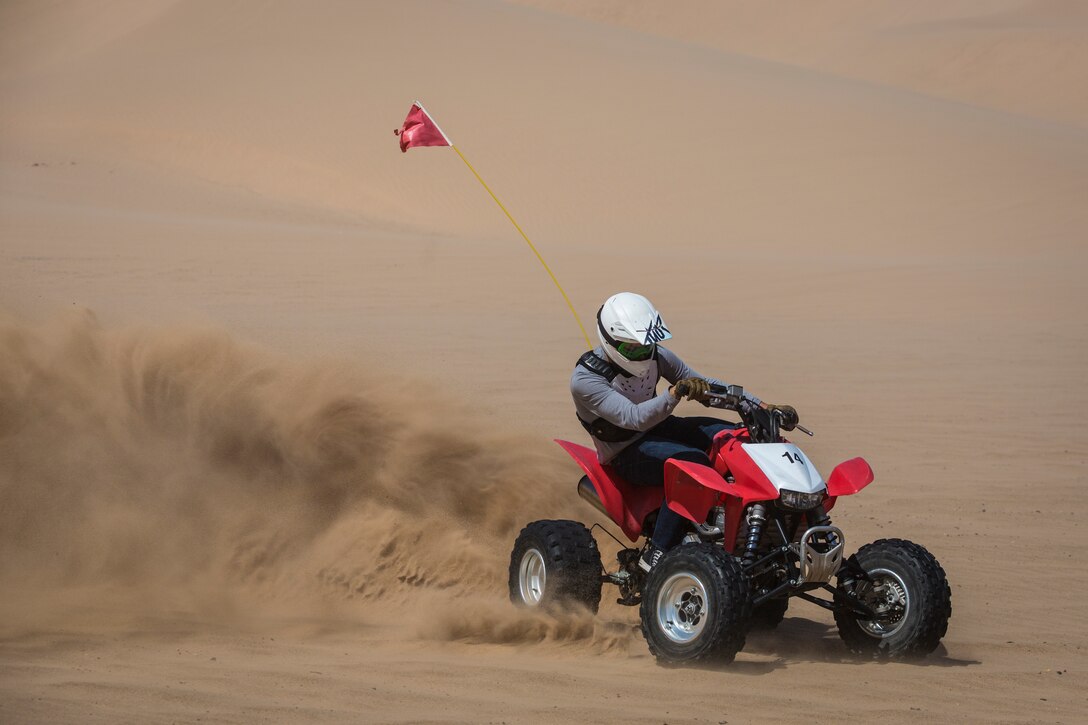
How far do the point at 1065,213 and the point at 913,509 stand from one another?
25270 millimetres

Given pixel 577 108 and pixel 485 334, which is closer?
pixel 485 334

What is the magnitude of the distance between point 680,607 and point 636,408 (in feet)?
2.95

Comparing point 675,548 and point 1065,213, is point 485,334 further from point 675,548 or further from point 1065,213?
point 1065,213

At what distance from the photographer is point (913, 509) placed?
9.67 metres

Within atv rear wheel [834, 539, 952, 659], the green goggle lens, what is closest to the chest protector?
the green goggle lens

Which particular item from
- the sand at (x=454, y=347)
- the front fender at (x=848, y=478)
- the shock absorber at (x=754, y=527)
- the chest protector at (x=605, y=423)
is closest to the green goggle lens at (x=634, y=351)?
the chest protector at (x=605, y=423)

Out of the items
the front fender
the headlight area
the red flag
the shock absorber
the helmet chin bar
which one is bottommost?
the shock absorber

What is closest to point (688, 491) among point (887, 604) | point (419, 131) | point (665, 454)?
point (665, 454)

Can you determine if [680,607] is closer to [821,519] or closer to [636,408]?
[821,519]

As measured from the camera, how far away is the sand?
5793 mm

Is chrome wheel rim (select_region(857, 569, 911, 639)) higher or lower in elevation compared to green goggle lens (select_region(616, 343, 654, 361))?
lower

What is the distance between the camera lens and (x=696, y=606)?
18.9 ft

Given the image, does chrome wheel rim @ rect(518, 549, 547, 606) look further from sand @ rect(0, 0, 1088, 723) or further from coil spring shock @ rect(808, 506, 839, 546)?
coil spring shock @ rect(808, 506, 839, 546)

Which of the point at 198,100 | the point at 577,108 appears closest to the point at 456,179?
the point at 577,108
